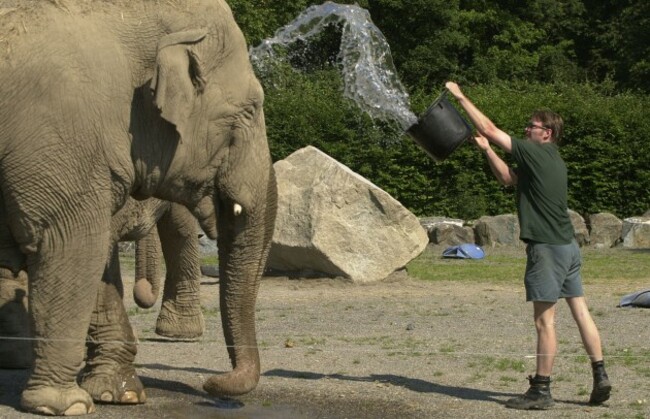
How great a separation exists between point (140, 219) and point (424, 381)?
2.32 metres

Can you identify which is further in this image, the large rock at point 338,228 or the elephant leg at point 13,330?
the large rock at point 338,228

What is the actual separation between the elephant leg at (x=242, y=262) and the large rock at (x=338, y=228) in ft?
27.3

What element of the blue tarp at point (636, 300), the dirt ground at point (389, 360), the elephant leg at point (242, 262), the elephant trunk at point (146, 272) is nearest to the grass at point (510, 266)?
the dirt ground at point (389, 360)

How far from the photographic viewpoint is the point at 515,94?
99.1ft

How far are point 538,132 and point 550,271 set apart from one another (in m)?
0.92

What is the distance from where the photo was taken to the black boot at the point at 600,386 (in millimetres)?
9617

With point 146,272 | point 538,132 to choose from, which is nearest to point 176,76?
point 538,132

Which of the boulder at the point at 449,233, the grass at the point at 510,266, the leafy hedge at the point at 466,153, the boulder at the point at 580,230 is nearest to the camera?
the grass at the point at 510,266

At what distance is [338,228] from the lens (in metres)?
18.2

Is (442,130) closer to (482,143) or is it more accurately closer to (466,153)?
(482,143)

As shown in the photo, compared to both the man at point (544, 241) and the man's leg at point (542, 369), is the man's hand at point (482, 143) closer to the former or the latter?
the man at point (544, 241)

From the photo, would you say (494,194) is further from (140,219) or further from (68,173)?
(68,173)

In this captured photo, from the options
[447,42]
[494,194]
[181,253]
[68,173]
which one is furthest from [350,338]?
[447,42]

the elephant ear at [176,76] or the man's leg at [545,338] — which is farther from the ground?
the elephant ear at [176,76]
